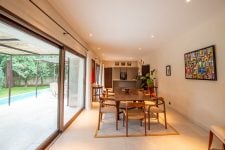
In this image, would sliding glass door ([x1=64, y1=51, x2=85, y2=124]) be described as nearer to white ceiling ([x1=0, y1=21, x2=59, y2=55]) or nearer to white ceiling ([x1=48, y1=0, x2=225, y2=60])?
white ceiling ([x1=48, y1=0, x2=225, y2=60])

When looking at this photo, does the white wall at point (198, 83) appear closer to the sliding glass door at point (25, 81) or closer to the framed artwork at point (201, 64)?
the framed artwork at point (201, 64)

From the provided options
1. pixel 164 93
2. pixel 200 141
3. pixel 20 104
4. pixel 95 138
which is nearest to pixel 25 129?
pixel 95 138

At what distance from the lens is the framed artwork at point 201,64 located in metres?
3.24

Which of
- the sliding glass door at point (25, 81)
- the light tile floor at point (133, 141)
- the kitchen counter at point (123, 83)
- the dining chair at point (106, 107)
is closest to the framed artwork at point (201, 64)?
the light tile floor at point (133, 141)

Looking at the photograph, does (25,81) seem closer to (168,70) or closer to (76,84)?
(76,84)

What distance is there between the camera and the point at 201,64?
142 inches

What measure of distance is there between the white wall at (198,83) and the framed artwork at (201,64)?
0.10 m

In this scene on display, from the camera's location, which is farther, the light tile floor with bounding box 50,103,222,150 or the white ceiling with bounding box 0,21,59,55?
the light tile floor with bounding box 50,103,222,150

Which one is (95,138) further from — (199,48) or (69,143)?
(199,48)

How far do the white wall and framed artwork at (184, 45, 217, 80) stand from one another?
4.1 inches

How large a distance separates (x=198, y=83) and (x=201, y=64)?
1.72 feet

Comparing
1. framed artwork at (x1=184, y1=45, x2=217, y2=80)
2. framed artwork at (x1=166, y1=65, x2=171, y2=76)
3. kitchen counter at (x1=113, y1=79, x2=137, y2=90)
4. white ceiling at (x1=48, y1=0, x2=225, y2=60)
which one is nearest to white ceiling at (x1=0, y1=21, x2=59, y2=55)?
white ceiling at (x1=48, y1=0, x2=225, y2=60)

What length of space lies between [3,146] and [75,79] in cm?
330

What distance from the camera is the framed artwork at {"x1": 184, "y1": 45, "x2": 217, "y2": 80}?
3240mm
